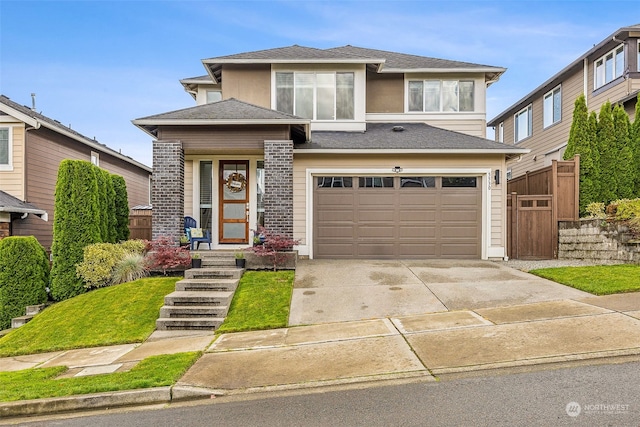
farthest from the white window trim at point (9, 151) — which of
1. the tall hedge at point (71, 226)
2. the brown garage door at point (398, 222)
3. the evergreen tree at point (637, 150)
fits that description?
the evergreen tree at point (637, 150)

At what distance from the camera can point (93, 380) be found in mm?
5363

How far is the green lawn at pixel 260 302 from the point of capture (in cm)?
762

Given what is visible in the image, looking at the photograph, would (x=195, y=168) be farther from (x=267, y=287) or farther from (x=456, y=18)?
(x=456, y=18)

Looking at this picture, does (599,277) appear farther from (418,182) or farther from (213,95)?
(213,95)

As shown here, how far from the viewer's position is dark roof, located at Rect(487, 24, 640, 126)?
1559 centimetres

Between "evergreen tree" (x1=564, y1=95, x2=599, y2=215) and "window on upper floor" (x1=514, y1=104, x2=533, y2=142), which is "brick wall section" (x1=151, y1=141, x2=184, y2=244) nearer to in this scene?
"evergreen tree" (x1=564, y1=95, x2=599, y2=215)

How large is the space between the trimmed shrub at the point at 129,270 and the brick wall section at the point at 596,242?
11296mm

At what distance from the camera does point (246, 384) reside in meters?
4.99

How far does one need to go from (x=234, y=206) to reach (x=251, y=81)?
15.1 ft

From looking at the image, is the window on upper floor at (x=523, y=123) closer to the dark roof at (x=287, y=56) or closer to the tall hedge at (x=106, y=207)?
the dark roof at (x=287, y=56)

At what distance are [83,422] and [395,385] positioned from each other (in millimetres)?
3243

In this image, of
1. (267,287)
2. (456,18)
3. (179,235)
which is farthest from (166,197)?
(456,18)

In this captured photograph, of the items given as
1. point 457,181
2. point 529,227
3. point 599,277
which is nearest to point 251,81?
point 457,181

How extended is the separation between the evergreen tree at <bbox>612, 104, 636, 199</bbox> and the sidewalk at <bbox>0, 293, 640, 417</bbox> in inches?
270
